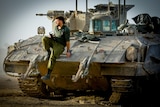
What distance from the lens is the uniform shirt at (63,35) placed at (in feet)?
20.4

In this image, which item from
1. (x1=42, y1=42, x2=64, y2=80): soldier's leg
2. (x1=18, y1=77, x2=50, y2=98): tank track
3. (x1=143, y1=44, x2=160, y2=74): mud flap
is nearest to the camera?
(x1=42, y1=42, x2=64, y2=80): soldier's leg

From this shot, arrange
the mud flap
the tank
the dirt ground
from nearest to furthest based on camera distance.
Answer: the tank, the mud flap, the dirt ground

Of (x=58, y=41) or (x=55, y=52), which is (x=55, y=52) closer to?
(x=55, y=52)

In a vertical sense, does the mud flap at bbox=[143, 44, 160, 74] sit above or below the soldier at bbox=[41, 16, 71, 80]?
below

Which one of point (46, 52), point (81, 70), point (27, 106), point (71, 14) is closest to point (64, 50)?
point (46, 52)

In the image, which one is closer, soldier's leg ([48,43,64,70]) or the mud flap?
soldier's leg ([48,43,64,70])

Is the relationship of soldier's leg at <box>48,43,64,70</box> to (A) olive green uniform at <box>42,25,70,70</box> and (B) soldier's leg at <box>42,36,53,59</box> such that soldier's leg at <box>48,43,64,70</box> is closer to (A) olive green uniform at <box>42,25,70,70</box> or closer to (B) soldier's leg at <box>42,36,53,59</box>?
(A) olive green uniform at <box>42,25,70,70</box>

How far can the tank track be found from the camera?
730 cm

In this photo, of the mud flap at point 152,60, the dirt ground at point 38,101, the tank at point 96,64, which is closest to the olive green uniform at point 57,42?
the tank at point 96,64

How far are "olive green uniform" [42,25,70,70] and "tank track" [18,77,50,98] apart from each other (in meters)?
1.25

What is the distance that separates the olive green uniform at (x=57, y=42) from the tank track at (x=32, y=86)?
1.25 m

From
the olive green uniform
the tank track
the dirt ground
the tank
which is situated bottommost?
the dirt ground

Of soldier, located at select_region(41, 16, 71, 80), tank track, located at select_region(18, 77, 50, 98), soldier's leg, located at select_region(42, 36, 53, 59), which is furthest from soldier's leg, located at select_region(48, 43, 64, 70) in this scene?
tank track, located at select_region(18, 77, 50, 98)

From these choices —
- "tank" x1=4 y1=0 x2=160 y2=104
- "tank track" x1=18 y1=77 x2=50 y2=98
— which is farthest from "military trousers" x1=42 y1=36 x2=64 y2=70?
"tank track" x1=18 y1=77 x2=50 y2=98
